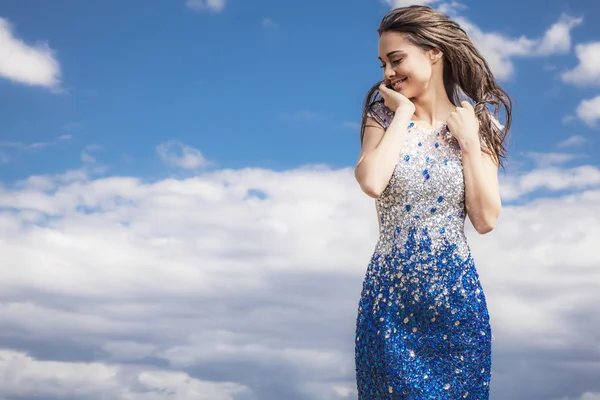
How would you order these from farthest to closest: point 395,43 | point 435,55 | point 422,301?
point 435,55 < point 395,43 < point 422,301

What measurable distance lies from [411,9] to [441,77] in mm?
454

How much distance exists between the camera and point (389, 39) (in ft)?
15.9

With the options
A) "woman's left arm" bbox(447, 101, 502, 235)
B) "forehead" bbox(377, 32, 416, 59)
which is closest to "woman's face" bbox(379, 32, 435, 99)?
"forehead" bbox(377, 32, 416, 59)

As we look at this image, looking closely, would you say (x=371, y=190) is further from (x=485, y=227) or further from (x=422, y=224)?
(x=485, y=227)

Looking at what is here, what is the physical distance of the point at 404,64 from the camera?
484 cm

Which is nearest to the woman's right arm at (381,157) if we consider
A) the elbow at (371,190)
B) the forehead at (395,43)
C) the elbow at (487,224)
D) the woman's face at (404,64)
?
the elbow at (371,190)

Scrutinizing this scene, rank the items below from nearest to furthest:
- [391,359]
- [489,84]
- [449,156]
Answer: [391,359] → [449,156] → [489,84]

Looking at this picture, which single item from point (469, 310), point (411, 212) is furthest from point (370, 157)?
point (469, 310)

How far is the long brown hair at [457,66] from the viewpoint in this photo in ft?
15.9

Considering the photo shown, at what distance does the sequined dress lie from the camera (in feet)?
14.7

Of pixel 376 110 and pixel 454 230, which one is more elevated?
pixel 376 110

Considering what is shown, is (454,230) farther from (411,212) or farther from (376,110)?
(376,110)

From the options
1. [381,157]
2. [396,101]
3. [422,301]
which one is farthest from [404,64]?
[422,301]

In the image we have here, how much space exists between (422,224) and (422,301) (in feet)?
1.41
